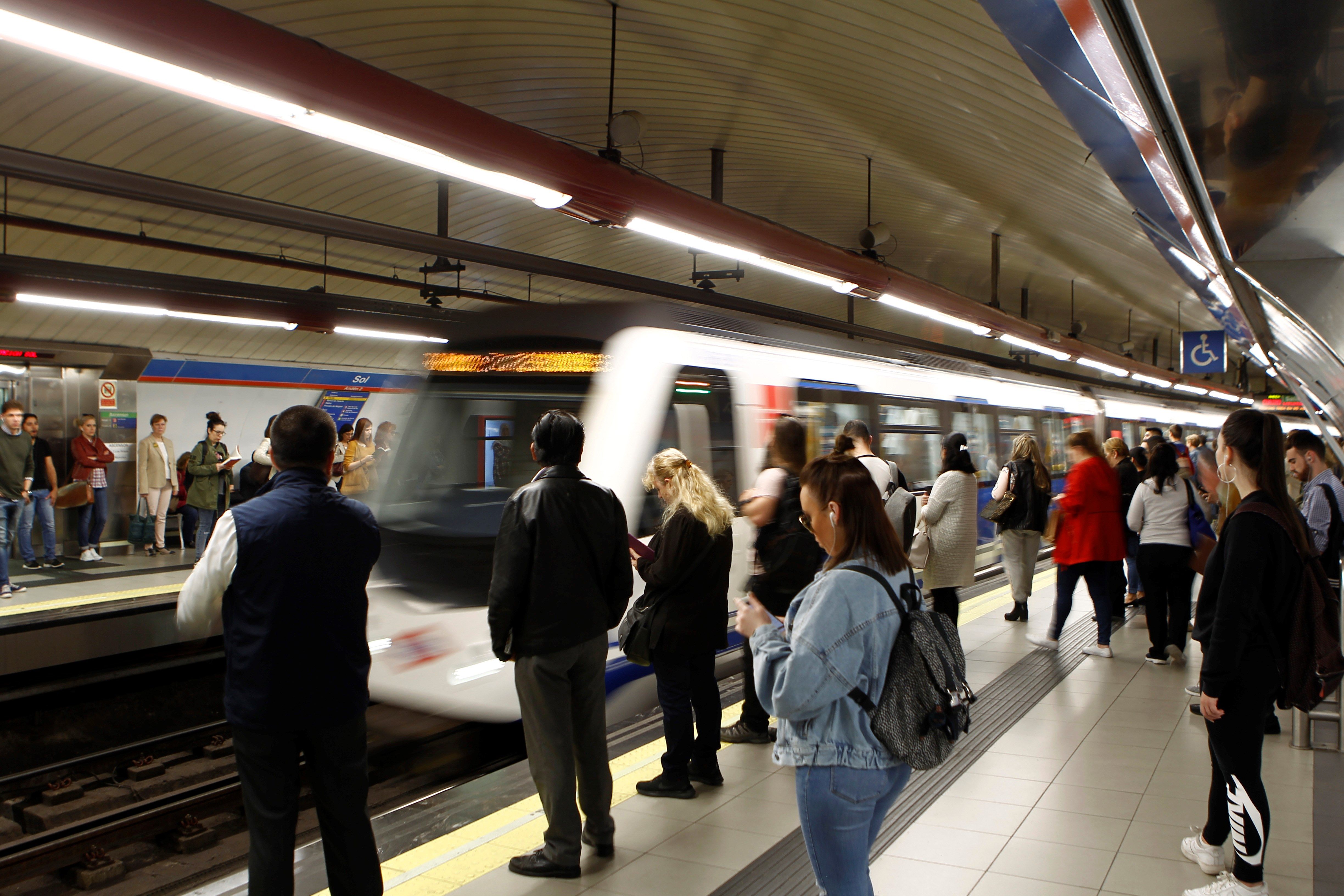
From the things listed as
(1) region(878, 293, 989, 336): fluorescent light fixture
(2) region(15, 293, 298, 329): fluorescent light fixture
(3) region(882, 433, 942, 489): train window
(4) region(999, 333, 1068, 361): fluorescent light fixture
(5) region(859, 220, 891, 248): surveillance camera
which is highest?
(5) region(859, 220, 891, 248): surveillance camera

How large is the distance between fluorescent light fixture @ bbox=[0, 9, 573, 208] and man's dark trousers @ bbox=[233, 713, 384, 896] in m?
2.50

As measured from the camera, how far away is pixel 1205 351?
61.1 ft

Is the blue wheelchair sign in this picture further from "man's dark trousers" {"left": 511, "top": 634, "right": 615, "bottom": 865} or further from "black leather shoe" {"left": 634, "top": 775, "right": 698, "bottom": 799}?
"man's dark trousers" {"left": 511, "top": 634, "right": 615, "bottom": 865}

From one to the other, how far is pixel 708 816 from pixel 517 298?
13.6 metres

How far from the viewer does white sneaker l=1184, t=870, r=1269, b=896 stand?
329cm

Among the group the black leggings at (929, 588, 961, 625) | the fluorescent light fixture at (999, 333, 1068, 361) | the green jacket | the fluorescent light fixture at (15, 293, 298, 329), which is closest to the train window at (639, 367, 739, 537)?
the black leggings at (929, 588, 961, 625)

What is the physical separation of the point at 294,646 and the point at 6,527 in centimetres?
892

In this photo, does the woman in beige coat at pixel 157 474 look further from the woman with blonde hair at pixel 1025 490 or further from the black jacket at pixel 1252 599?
the black jacket at pixel 1252 599

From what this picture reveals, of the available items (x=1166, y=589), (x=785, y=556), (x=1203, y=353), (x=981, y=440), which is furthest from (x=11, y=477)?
(x=1203, y=353)

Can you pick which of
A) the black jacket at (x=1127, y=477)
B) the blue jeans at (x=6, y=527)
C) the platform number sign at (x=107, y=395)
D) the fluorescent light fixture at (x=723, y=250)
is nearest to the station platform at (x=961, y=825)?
the black jacket at (x=1127, y=477)

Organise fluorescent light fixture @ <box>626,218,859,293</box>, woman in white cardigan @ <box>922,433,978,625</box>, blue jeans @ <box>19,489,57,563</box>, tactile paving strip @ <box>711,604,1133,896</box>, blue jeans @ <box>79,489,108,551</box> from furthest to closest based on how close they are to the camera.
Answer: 1. blue jeans @ <box>79,489,108,551</box>
2. blue jeans @ <box>19,489,57,563</box>
3. woman in white cardigan @ <box>922,433,978,625</box>
4. fluorescent light fixture @ <box>626,218,859,293</box>
5. tactile paving strip @ <box>711,604,1133,896</box>

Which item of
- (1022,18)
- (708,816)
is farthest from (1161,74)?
(708,816)

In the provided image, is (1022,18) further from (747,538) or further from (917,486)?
(917,486)

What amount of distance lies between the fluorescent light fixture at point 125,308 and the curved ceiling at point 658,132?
129 centimetres
